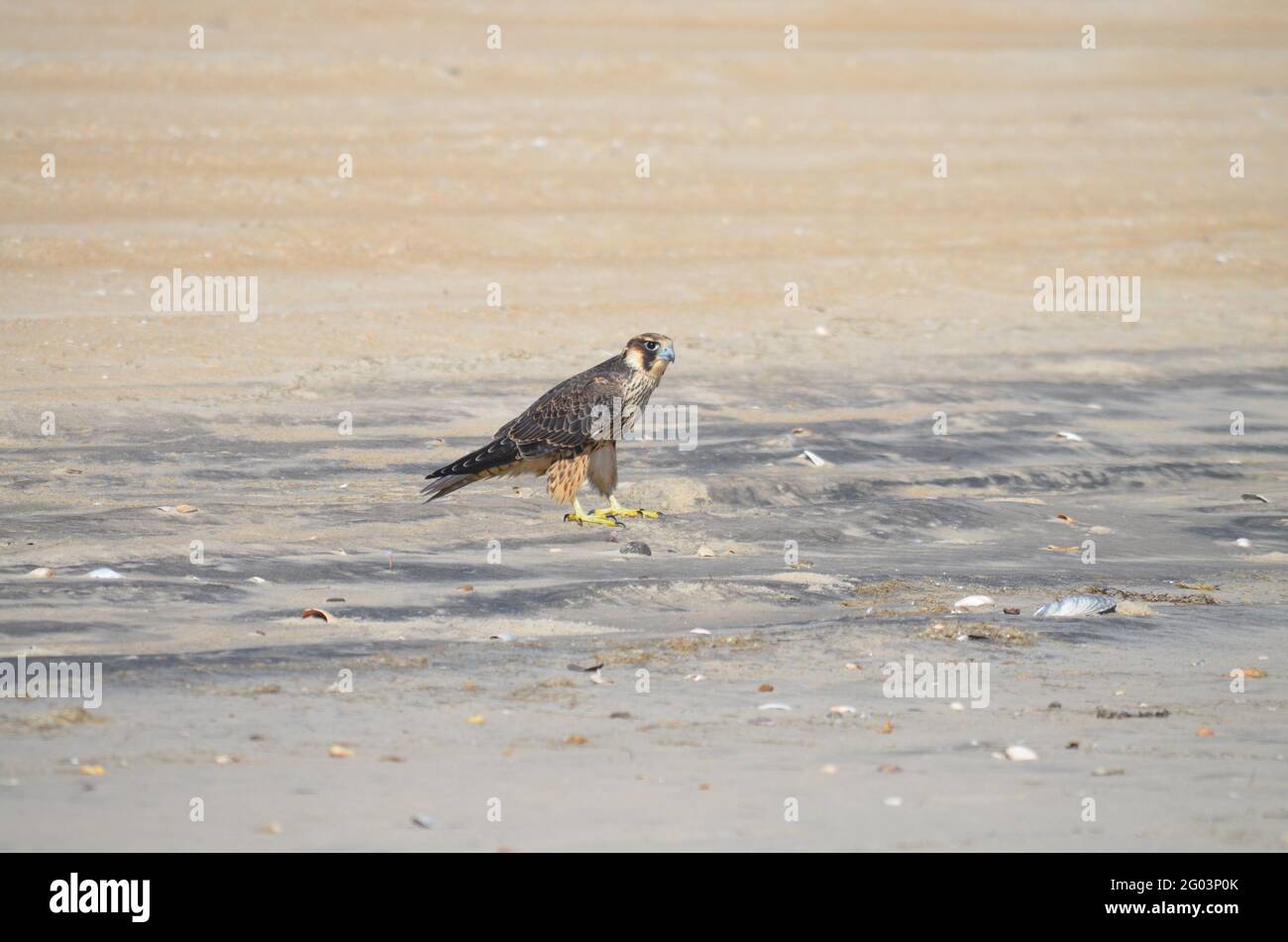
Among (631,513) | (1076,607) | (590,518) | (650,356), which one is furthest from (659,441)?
(1076,607)

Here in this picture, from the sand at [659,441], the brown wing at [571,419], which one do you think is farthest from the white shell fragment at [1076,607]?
the brown wing at [571,419]

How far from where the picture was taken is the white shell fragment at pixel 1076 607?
25.7ft

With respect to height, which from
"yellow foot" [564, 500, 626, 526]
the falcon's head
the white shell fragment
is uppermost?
the falcon's head

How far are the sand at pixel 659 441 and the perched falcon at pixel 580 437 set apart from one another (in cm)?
25

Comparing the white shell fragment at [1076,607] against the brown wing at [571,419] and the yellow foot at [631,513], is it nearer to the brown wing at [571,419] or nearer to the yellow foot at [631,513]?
the yellow foot at [631,513]

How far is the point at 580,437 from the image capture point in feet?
31.4

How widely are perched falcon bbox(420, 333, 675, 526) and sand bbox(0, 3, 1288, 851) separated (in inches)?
9.6

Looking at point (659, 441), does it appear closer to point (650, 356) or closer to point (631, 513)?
point (650, 356)

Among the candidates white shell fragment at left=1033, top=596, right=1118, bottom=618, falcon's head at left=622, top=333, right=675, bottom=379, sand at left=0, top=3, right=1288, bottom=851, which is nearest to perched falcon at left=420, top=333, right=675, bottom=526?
falcon's head at left=622, top=333, right=675, bottom=379

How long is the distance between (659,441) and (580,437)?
1.97 meters

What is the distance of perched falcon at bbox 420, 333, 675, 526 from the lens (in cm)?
950

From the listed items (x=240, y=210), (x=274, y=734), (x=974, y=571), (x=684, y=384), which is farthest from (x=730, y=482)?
(x=240, y=210)

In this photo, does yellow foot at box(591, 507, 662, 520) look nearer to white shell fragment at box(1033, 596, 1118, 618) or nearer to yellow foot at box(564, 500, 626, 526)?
yellow foot at box(564, 500, 626, 526)

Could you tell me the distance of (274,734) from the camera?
588 cm
